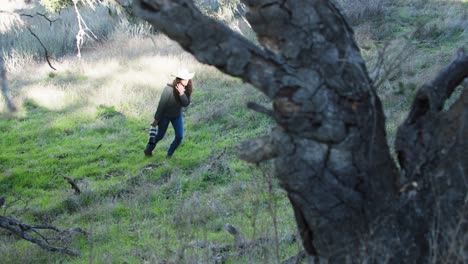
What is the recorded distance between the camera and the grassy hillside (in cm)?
650

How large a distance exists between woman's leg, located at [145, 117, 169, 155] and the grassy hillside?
0.74 feet

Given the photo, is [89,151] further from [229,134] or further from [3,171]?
[229,134]

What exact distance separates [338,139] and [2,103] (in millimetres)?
14146

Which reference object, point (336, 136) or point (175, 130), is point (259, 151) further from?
point (175, 130)

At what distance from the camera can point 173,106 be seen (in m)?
11.4

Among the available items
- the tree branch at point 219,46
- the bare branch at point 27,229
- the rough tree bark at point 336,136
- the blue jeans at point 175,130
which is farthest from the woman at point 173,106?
the tree branch at point 219,46

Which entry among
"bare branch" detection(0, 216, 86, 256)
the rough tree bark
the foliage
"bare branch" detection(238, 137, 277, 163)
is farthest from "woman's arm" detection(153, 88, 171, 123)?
→ "bare branch" detection(238, 137, 277, 163)

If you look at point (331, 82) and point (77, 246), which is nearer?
point (331, 82)

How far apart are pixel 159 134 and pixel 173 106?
770 mm

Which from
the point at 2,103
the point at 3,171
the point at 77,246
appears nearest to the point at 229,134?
the point at 3,171

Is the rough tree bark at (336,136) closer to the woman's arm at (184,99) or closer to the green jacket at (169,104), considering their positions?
the woman's arm at (184,99)

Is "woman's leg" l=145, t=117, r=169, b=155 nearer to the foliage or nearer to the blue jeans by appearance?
the blue jeans

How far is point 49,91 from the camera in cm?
1680

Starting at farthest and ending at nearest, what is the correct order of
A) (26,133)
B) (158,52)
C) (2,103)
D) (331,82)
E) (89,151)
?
(158,52), (2,103), (26,133), (89,151), (331,82)
